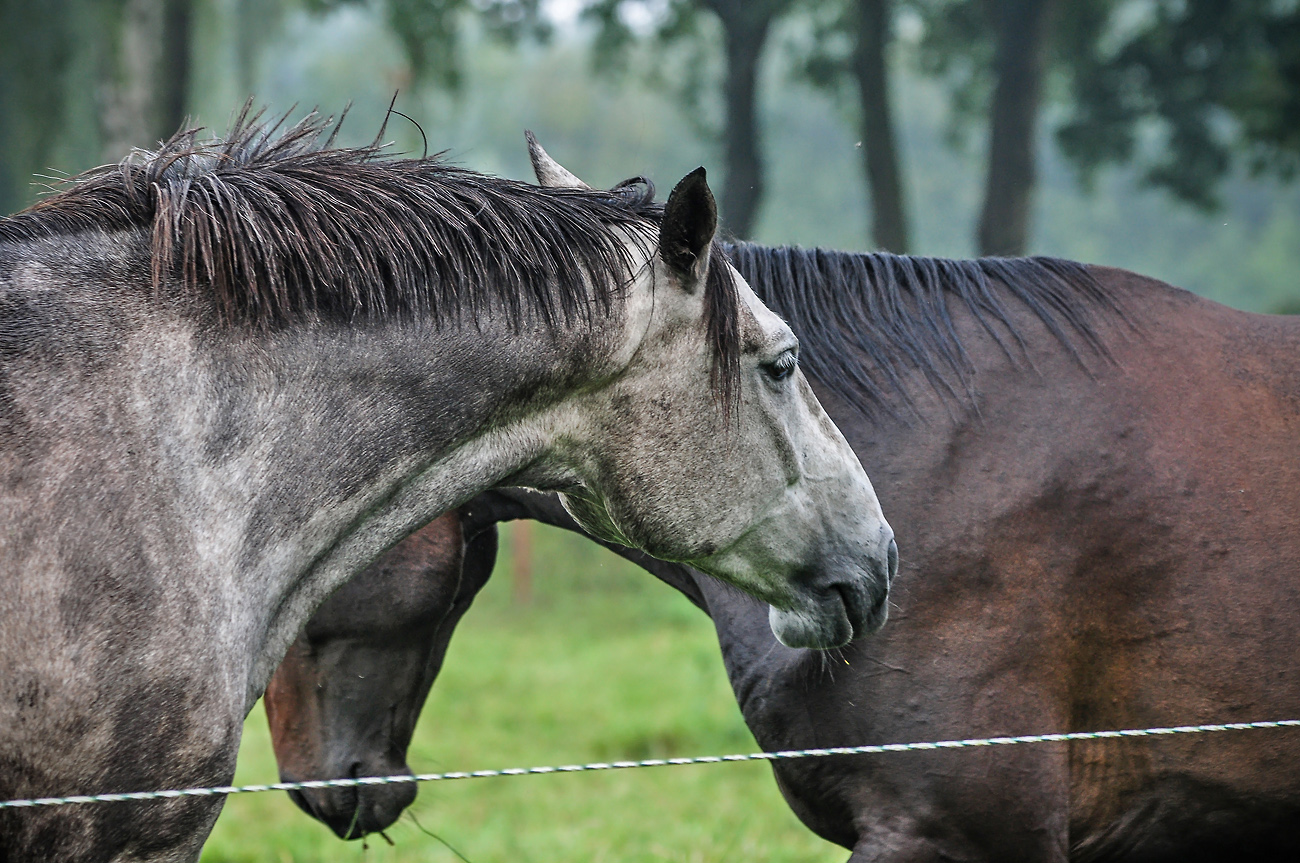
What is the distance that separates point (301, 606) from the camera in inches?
82.0

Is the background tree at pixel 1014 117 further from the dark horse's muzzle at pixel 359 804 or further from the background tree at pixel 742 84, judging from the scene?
the dark horse's muzzle at pixel 359 804

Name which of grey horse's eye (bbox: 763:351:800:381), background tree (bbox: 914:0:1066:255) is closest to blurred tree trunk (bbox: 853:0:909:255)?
background tree (bbox: 914:0:1066:255)

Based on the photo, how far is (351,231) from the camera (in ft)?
6.55

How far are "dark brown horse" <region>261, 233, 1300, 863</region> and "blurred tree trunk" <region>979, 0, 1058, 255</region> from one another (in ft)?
30.8

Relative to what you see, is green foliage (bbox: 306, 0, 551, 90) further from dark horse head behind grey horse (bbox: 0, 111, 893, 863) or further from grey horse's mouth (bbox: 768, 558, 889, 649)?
grey horse's mouth (bbox: 768, 558, 889, 649)

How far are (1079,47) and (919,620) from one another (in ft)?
39.5

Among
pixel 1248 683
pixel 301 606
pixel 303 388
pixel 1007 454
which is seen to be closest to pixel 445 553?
pixel 301 606

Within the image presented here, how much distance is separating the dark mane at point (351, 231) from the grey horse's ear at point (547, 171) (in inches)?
8.2

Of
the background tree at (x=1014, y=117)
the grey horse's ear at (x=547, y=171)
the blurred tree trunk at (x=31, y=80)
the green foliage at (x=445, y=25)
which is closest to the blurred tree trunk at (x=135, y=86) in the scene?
the blurred tree trunk at (x=31, y=80)

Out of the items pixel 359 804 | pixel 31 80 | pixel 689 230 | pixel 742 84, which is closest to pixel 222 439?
pixel 689 230

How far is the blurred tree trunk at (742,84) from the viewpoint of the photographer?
40.0ft

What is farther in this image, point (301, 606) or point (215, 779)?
point (301, 606)

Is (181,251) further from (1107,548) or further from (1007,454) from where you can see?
(1107,548)

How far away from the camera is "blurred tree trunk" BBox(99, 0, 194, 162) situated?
11.8m
